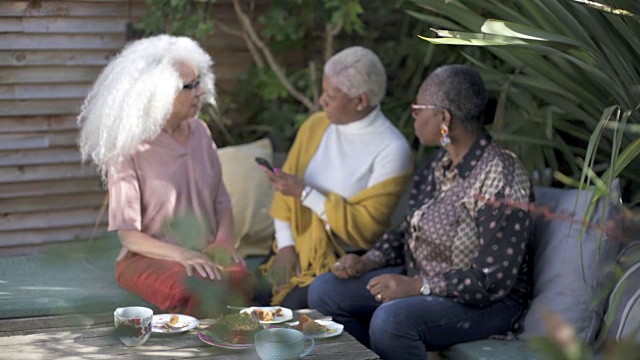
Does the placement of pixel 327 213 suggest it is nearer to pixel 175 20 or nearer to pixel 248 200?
pixel 248 200

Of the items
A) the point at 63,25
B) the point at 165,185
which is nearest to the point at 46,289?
the point at 165,185

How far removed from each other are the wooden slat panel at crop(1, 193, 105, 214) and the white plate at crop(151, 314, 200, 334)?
1878 millimetres

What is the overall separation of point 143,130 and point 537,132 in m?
1.62

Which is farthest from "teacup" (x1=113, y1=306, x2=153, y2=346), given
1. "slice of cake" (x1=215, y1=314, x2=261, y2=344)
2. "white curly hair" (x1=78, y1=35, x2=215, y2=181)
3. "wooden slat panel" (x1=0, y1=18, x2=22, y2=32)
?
"wooden slat panel" (x1=0, y1=18, x2=22, y2=32)

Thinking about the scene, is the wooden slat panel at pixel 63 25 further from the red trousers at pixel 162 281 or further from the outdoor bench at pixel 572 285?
the outdoor bench at pixel 572 285

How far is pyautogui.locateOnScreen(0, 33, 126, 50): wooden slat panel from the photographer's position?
4.32 m

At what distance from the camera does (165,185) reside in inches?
135

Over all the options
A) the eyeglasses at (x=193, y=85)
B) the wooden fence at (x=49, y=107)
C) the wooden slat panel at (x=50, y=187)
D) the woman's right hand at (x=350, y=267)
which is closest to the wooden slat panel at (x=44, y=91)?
the wooden fence at (x=49, y=107)

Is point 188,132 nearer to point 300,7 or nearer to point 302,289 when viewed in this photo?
point 302,289

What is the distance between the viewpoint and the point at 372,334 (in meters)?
3.02

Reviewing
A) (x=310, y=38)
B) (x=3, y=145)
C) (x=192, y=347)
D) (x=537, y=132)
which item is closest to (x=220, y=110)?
(x=310, y=38)

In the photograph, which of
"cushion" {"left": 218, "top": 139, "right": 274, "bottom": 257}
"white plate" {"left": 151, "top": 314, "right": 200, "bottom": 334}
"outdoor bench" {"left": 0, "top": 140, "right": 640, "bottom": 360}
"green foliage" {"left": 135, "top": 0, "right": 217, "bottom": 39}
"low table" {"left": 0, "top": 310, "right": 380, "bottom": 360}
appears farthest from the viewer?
"green foliage" {"left": 135, "top": 0, "right": 217, "bottom": 39}

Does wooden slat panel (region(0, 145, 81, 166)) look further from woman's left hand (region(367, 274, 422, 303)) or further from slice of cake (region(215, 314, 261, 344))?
slice of cake (region(215, 314, 261, 344))

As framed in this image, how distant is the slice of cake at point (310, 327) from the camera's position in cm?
269
